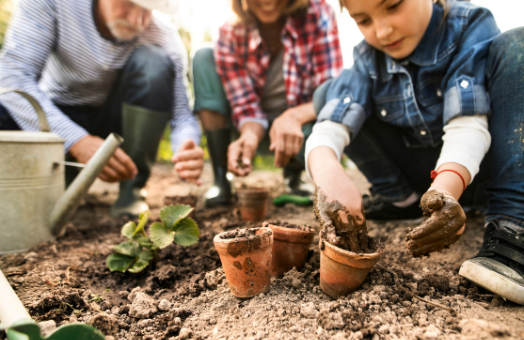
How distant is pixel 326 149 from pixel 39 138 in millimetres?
1346

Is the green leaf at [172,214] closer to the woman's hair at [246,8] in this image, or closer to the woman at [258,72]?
the woman at [258,72]

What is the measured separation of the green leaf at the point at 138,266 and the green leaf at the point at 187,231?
0.54ft

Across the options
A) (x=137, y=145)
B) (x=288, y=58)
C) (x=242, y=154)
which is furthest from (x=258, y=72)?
(x=137, y=145)

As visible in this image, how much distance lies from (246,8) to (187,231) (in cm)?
158

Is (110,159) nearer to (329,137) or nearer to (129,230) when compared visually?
(129,230)

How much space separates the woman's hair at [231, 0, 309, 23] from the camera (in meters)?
2.23

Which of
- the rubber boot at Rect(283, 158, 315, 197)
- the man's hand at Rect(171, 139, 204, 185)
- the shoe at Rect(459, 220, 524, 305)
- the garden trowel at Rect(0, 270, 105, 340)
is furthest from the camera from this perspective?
the rubber boot at Rect(283, 158, 315, 197)

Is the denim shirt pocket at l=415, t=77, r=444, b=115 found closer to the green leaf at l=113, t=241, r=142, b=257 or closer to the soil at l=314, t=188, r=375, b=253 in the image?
the soil at l=314, t=188, r=375, b=253

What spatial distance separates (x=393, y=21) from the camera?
4.58 feet

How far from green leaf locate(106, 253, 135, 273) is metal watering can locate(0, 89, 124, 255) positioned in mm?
467

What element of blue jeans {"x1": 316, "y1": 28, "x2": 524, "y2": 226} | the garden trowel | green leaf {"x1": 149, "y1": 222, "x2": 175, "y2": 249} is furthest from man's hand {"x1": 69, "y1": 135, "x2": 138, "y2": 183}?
blue jeans {"x1": 316, "y1": 28, "x2": 524, "y2": 226}

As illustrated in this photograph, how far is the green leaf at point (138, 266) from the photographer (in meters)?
1.37

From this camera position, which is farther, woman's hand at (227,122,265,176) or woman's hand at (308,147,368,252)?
woman's hand at (227,122,265,176)

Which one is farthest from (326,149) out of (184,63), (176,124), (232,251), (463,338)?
(184,63)
